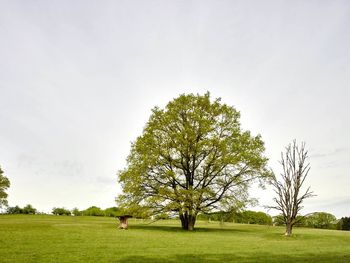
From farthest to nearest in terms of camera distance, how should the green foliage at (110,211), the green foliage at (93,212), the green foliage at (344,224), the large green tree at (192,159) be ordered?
the green foliage at (344,224) < the green foliage at (93,212) < the green foliage at (110,211) < the large green tree at (192,159)

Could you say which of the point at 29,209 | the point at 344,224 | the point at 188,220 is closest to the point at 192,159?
the point at 188,220

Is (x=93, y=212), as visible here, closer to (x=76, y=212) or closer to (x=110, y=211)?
(x=110, y=211)

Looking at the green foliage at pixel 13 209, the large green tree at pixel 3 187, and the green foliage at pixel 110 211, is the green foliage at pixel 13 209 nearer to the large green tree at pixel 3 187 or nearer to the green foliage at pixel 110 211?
the large green tree at pixel 3 187

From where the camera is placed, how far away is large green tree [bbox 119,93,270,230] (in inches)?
1480

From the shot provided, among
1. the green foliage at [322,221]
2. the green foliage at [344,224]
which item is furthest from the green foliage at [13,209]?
the green foliage at [344,224]

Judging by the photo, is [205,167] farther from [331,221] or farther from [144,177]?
[331,221]

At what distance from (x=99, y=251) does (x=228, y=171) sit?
24.6 m

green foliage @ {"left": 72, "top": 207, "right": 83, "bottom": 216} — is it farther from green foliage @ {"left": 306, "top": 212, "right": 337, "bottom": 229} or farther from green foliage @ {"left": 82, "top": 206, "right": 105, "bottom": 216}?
green foliage @ {"left": 306, "top": 212, "right": 337, "bottom": 229}

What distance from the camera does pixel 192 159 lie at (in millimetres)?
40344

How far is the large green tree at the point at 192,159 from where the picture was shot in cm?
3759

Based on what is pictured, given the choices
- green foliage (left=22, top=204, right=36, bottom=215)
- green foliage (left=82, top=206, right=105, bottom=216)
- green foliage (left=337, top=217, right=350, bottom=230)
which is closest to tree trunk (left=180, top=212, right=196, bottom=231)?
green foliage (left=22, top=204, right=36, bottom=215)

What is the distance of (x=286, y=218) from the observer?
1555 inches

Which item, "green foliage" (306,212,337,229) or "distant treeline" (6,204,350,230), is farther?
"green foliage" (306,212,337,229)

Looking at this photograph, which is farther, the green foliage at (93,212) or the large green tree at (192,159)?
the green foliage at (93,212)
